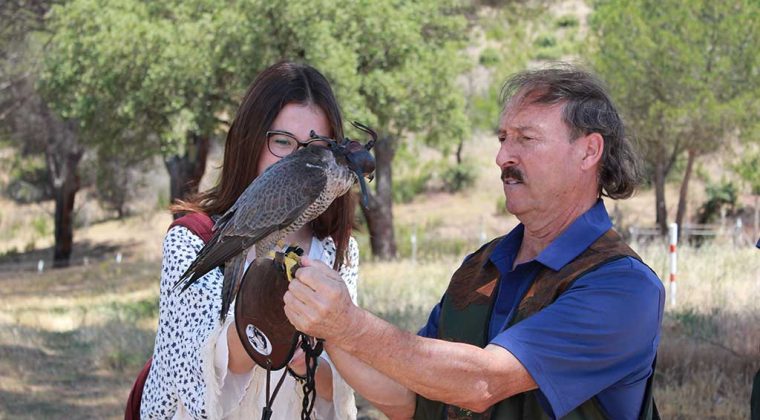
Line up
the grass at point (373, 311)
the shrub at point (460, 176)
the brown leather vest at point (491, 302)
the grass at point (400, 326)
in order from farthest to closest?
1. the shrub at point (460, 176)
2. the grass at point (373, 311)
3. the grass at point (400, 326)
4. the brown leather vest at point (491, 302)

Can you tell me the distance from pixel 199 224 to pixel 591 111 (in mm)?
1180

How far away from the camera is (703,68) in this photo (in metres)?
20.3

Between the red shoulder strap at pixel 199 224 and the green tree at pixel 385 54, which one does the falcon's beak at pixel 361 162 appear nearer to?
the red shoulder strap at pixel 199 224

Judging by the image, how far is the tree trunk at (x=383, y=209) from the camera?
64.5ft

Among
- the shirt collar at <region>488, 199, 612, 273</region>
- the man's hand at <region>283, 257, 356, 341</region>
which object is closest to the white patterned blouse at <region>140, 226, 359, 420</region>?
the man's hand at <region>283, 257, 356, 341</region>

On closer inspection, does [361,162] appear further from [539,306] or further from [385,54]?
[385,54]

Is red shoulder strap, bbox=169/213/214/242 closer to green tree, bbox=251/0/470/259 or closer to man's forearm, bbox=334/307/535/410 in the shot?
man's forearm, bbox=334/307/535/410

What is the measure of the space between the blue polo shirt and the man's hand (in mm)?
378

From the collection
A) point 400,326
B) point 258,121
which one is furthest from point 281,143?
point 400,326

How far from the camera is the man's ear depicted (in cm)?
250

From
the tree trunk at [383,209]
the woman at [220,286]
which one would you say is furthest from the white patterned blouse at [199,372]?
the tree trunk at [383,209]

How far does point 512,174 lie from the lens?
2516 millimetres

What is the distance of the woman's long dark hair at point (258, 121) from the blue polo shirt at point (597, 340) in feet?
3.09

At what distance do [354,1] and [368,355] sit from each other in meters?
15.2
